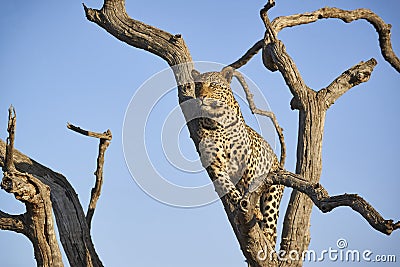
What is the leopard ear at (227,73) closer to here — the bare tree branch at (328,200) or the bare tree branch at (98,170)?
the bare tree branch at (98,170)

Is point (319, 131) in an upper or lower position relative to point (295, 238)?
upper

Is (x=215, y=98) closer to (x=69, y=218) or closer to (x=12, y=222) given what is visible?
(x=69, y=218)

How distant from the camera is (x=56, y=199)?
20.8ft

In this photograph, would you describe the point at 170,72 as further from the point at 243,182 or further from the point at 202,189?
the point at 243,182

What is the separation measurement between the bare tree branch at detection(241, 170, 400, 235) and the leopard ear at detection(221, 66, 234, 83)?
238cm

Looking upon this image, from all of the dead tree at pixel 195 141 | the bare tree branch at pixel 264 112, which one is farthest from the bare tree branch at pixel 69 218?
the bare tree branch at pixel 264 112

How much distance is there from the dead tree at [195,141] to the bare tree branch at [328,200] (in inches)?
0.4

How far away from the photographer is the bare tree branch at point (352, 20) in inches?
287

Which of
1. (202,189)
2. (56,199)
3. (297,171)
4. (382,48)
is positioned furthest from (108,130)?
(382,48)

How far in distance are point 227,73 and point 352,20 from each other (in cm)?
157

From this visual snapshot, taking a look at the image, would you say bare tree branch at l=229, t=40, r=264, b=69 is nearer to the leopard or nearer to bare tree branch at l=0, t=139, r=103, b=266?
the leopard

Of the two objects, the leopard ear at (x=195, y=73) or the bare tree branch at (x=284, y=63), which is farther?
the bare tree branch at (x=284, y=63)

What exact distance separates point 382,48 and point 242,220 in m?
3.77

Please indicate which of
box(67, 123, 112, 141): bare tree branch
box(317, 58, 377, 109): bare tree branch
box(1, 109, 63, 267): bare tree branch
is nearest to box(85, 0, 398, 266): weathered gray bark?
box(317, 58, 377, 109): bare tree branch
